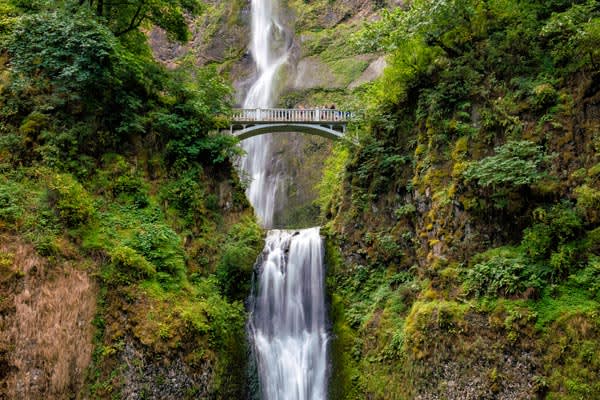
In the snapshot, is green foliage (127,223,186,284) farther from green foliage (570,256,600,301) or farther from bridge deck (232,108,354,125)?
bridge deck (232,108,354,125)

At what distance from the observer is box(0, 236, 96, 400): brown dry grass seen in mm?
7855

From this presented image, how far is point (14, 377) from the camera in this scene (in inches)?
303

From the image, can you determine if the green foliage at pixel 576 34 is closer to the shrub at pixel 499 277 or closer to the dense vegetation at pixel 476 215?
the dense vegetation at pixel 476 215

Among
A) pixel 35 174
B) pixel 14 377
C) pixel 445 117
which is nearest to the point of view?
pixel 14 377

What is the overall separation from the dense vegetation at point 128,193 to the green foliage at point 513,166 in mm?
7053

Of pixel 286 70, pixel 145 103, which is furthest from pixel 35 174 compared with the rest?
pixel 286 70

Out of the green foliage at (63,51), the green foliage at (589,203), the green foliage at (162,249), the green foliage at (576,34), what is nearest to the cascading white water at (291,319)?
the green foliage at (162,249)

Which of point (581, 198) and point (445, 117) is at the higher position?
point (445, 117)

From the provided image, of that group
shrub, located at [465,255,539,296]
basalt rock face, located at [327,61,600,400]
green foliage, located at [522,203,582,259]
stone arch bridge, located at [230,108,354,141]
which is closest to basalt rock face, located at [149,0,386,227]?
stone arch bridge, located at [230,108,354,141]

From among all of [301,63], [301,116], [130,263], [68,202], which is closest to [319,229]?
[130,263]

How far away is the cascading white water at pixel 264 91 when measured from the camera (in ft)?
91.1

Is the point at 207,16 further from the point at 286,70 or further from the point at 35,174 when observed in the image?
the point at 35,174

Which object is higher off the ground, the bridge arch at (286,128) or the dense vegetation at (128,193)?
the bridge arch at (286,128)

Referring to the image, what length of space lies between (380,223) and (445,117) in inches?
148
